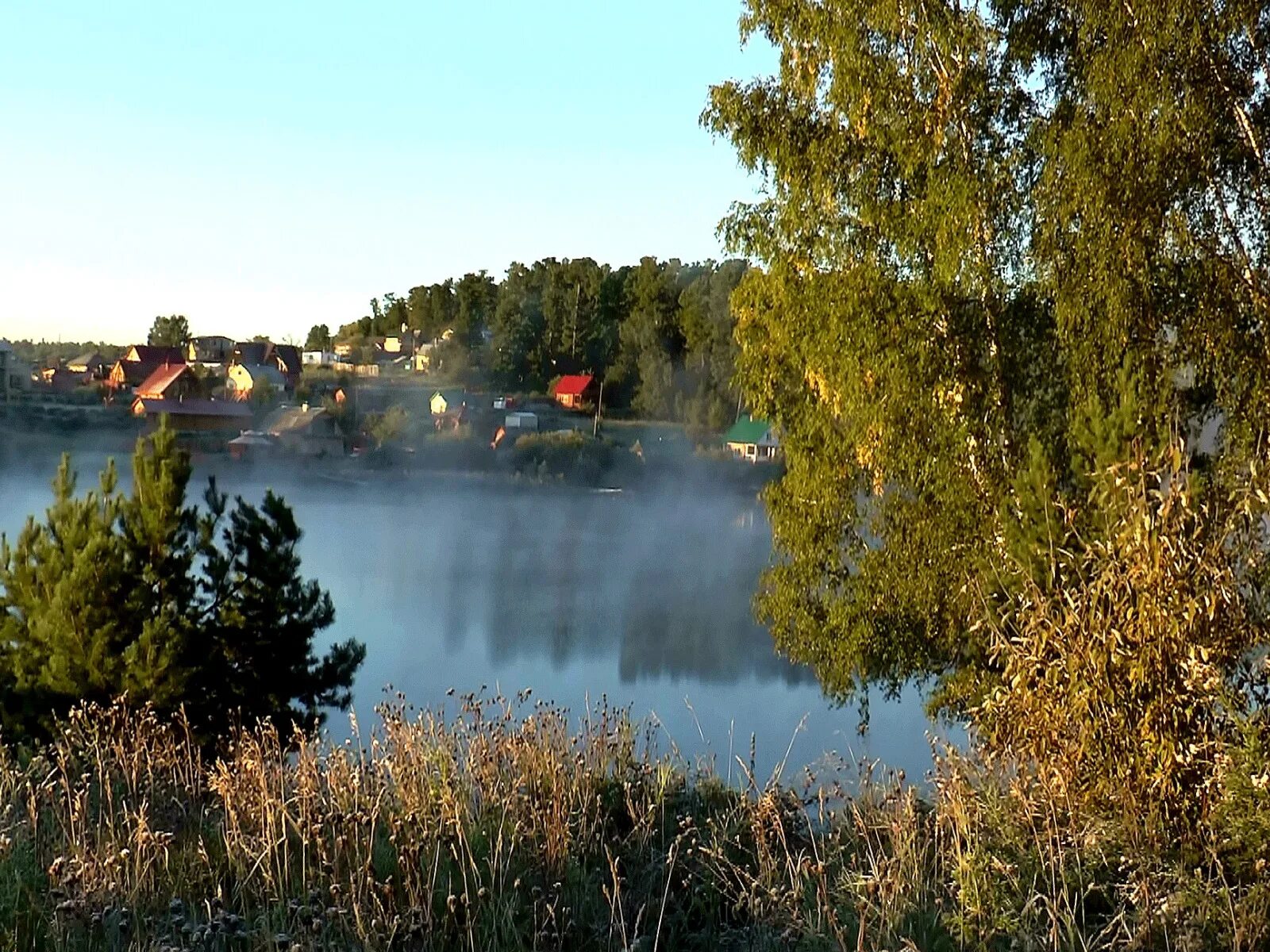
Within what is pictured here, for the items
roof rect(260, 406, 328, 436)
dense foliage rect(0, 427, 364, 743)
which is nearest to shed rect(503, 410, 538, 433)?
roof rect(260, 406, 328, 436)

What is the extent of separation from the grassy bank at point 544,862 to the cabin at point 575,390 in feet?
48.8

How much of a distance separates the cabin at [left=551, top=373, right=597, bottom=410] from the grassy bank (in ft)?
48.8

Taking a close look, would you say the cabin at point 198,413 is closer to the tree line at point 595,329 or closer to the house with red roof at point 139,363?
the house with red roof at point 139,363

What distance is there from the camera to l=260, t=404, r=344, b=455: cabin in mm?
18609

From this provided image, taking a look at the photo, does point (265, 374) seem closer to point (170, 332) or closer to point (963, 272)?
point (170, 332)

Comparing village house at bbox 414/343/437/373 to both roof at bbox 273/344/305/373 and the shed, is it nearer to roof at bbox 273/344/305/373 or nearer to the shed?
the shed

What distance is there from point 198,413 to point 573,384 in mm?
5578

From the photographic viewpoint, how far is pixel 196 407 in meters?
17.0

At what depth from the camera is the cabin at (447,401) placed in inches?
810

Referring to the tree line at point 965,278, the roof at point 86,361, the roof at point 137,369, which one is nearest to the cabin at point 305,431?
the roof at point 137,369

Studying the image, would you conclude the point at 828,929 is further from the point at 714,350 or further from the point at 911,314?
the point at 714,350

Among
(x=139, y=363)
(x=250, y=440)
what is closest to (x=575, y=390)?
(x=250, y=440)

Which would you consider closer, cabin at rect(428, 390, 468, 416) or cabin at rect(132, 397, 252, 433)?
cabin at rect(132, 397, 252, 433)

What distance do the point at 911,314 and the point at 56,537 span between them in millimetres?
5580
